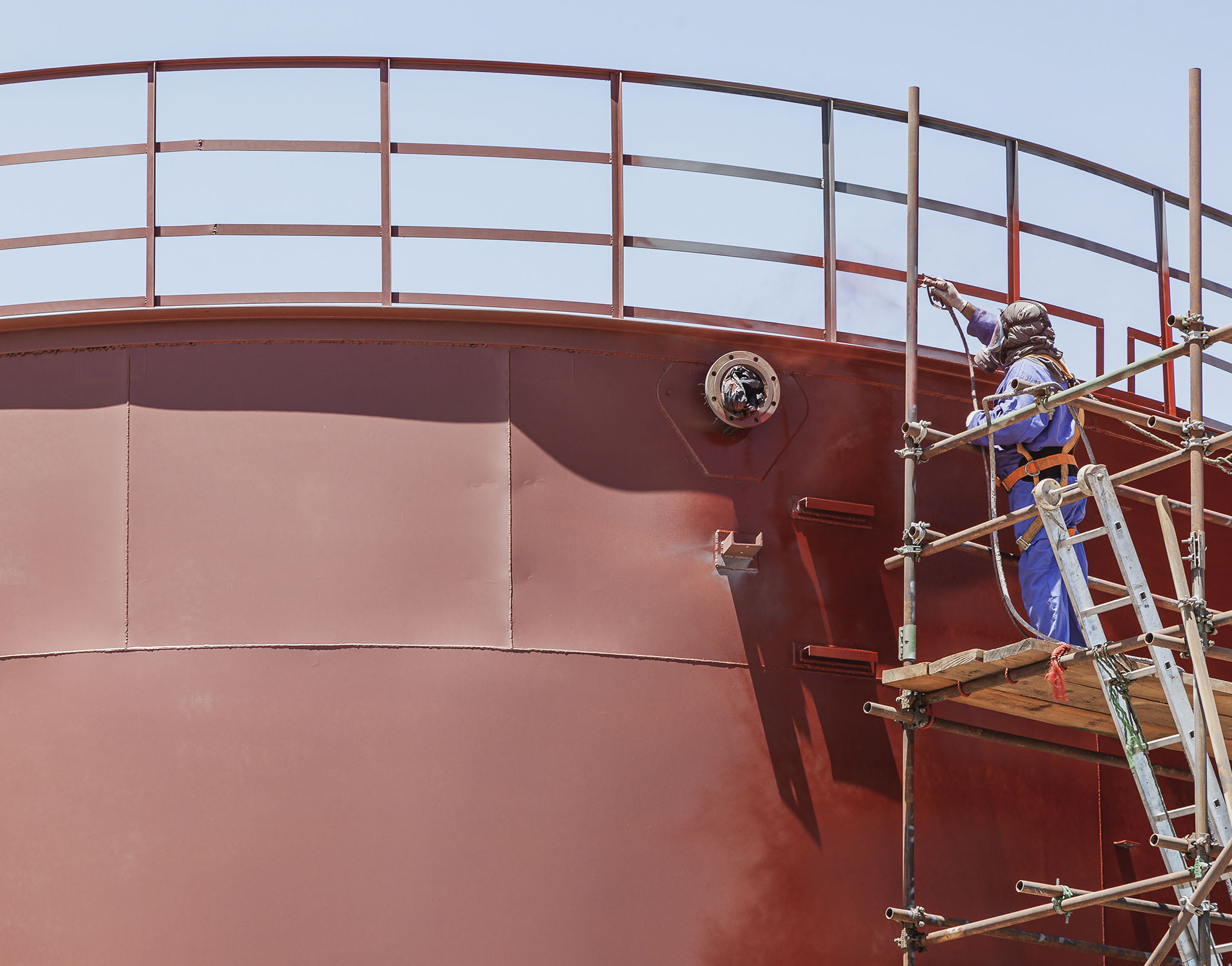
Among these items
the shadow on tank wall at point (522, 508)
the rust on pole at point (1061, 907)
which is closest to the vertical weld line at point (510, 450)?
the shadow on tank wall at point (522, 508)

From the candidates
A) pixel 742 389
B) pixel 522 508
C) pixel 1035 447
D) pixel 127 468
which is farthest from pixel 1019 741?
pixel 127 468

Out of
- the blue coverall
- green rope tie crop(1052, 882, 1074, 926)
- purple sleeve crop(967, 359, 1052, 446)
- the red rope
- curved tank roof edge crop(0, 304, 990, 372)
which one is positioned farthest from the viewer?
curved tank roof edge crop(0, 304, 990, 372)

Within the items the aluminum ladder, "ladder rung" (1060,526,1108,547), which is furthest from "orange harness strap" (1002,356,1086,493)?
"ladder rung" (1060,526,1108,547)

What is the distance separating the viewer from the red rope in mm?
8141

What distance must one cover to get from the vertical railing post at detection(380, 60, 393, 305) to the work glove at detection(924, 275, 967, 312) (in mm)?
3500

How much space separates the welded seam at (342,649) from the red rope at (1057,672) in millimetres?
2369

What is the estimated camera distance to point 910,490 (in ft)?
31.1

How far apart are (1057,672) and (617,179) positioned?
4.40 m

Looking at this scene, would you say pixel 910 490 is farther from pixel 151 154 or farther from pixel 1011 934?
pixel 151 154

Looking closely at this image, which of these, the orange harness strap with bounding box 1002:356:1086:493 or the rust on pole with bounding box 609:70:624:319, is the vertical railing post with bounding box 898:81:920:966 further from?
the rust on pole with bounding box 609:70:624:319

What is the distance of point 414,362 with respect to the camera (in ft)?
32.5

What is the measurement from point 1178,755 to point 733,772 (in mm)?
3367

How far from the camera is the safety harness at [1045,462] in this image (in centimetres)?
974

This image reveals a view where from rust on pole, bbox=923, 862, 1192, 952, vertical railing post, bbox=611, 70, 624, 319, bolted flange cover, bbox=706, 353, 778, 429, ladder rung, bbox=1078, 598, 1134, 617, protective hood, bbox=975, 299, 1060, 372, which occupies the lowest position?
rust on pole, bbox=923, 862, 1192, 952
